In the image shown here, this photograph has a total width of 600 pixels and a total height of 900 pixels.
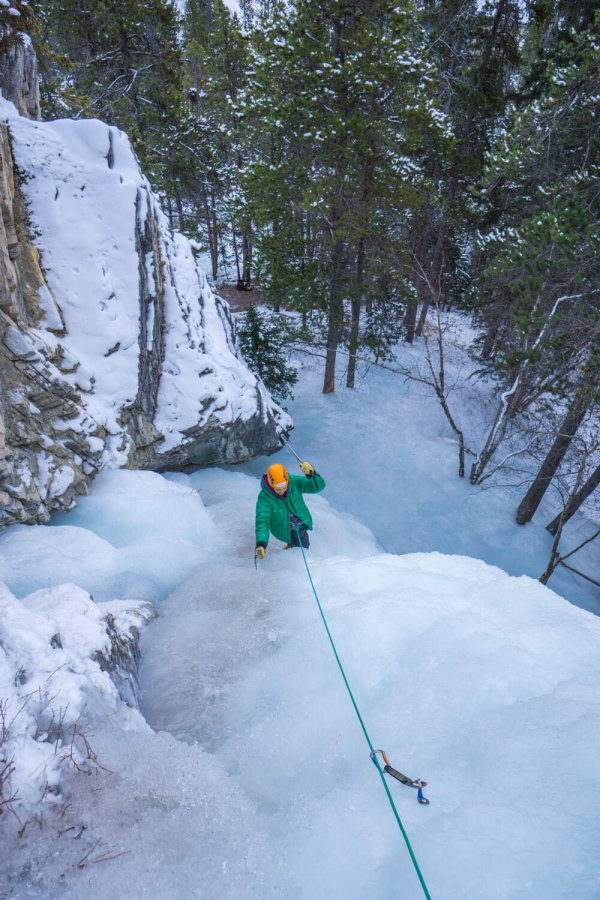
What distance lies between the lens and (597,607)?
862 cm

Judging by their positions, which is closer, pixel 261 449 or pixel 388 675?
pixel 388 675

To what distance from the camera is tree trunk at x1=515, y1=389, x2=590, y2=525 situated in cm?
798

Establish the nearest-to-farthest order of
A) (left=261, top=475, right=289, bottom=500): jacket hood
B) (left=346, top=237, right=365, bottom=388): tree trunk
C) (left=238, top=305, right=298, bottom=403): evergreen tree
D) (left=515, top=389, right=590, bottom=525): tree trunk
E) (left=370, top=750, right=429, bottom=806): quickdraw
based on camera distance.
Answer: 1. (left=370, top=750, right=429, bottom=806): quickdraw
2. (left=261, top=475, right=289, bottom=500): jacket hood
3. (left=515, top=389, right=590, bottom=525): tree trunk
4. (left=238, top=305, right=298, bottom=403): evergreen tree
5. (left=346, top=237, right=365, bottom=388): tree trunk

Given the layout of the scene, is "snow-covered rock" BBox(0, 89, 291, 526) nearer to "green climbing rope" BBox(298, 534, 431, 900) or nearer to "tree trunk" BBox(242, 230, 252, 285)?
"green climbing rope" BBox(298, 534, 431, 900)

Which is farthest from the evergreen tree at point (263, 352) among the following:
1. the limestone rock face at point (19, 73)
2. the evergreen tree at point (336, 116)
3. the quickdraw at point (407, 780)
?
the quickdraw at point (407, 780)

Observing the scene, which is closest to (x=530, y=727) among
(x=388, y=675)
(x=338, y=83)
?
(x=388, y=675)

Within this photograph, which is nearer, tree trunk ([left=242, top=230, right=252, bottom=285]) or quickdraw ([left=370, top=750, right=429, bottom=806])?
quickdraw ([left=370, top=750, right=429, bottom=806])

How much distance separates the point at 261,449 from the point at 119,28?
11.8 metres

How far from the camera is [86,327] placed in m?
5.96

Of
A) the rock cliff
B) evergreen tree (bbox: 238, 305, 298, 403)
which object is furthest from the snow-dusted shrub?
evergreen tree (bbox: 238, 305, 298, 403)

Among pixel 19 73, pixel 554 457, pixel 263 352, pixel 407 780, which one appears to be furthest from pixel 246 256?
pixel 407 780

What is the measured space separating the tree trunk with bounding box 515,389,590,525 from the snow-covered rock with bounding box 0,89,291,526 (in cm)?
616

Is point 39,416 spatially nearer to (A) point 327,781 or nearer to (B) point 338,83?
(A) point 327,781

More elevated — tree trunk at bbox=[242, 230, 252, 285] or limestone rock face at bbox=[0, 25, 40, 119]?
limestone rock face at bbox=[0, 25, 40, 119]
